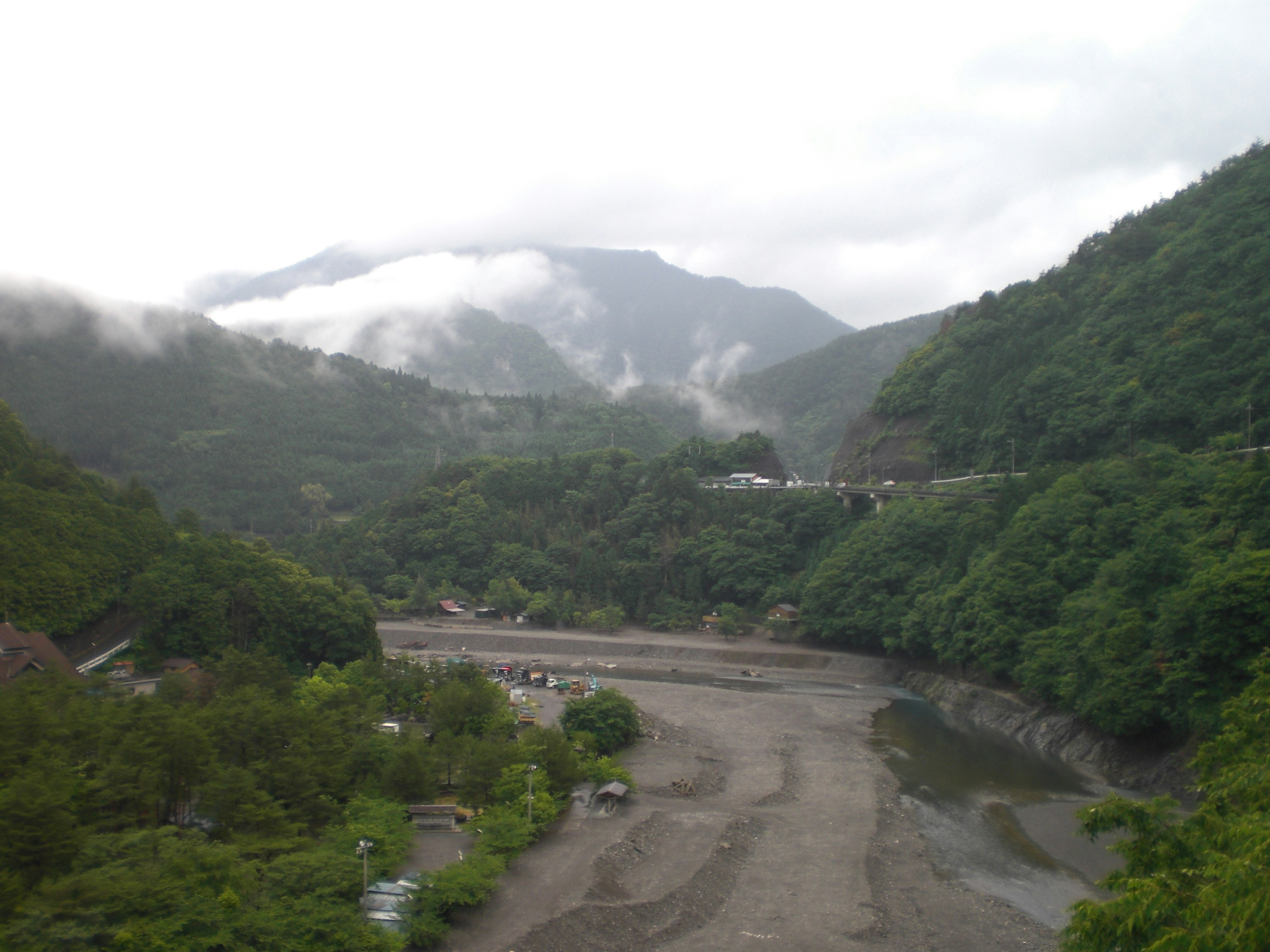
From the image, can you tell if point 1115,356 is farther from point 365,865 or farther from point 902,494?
point 365,865

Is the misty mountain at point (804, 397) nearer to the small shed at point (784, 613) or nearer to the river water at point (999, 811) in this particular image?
the small shed at point (784, 613)

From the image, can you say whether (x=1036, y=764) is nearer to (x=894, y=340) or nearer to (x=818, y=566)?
(x=818, y=566)

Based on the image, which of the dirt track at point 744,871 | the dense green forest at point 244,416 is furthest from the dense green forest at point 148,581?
the dense green forest at point 244,416

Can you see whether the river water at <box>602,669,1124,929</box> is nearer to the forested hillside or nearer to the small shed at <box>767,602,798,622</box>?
the forested hillside

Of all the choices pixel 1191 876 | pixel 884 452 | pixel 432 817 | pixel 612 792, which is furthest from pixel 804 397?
pixel 1191 876

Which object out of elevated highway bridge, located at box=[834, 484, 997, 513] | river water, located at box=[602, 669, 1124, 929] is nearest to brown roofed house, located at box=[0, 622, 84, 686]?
river water, located at box=[602, 669, 1124, 929]
